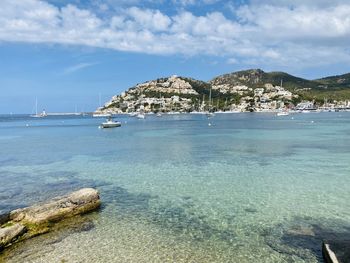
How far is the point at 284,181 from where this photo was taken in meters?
28.5

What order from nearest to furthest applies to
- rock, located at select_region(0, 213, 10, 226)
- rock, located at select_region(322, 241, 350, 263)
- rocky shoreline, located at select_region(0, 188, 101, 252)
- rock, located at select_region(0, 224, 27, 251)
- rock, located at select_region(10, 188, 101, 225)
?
rock, located at select_region(322, 241, 350, 263)
rock, located at select_region(0, 224, 27, 251)
rocky shoreline, located at select_region(0, 188, 101, 252)
rock, located at select_region(0, 213, 10, 226)
rock, located at select_region(10, 188, 101, 225)

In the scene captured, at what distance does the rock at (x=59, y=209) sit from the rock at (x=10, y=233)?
1173 mm

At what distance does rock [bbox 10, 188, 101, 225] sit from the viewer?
62.6ft

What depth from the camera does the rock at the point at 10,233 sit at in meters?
16.4

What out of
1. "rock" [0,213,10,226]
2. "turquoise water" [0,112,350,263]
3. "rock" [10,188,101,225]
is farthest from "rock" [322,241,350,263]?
"rock" [0,213,10,226]

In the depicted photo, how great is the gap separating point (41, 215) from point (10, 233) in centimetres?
249

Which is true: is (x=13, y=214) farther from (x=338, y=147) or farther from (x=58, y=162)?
(x=338, y=147)

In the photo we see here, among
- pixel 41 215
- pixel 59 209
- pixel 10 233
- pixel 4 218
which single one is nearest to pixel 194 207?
pixel 59 209

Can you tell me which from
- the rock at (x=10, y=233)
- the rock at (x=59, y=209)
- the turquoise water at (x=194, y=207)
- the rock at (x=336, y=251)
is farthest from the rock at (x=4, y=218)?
the rock at (x=336, y=251)

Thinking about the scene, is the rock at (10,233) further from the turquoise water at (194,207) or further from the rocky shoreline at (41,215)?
the turquoise water at (194,207)

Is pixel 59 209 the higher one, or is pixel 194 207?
pixel 59 209

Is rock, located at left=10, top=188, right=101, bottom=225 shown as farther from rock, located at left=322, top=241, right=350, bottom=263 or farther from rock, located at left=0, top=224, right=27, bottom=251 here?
rock, located at left=322, top=241, right=350, bottom=263

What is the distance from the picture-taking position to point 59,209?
20.3 meters

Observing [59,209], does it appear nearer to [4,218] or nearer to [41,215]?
[41,215]
